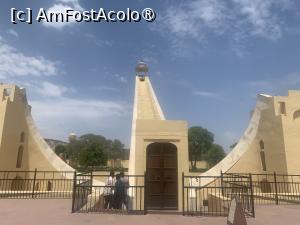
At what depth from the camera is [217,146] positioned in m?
50.4

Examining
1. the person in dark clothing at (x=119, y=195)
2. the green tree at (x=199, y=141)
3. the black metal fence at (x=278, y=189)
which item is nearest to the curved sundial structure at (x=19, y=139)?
the person in dark clothing at (x=119, y=195)

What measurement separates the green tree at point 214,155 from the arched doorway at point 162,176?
38660mm

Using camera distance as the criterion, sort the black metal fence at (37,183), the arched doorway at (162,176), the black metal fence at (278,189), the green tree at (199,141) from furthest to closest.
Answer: the green tree at (199,141) → the black metal fence at (37,183) → the black metal fence at (278,189) → the arched doorway at (162,176)

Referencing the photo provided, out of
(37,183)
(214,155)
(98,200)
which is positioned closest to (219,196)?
(98,200)

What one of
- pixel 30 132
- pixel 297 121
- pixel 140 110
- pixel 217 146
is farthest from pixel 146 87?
pixel 217 146

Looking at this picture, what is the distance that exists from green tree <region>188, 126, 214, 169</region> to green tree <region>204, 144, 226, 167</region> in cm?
118

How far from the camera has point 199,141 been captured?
51.0 metres

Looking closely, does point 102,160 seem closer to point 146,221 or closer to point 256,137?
point 256,137

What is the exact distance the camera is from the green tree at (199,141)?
50656mm

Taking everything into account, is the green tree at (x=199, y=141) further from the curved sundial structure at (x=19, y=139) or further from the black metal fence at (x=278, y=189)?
the curved sundial structure at (x=19, y=139)

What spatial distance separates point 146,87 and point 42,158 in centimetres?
1230

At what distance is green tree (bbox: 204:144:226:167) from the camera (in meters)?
48.0

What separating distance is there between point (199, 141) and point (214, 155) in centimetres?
417

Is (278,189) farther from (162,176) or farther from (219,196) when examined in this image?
(162,176)
